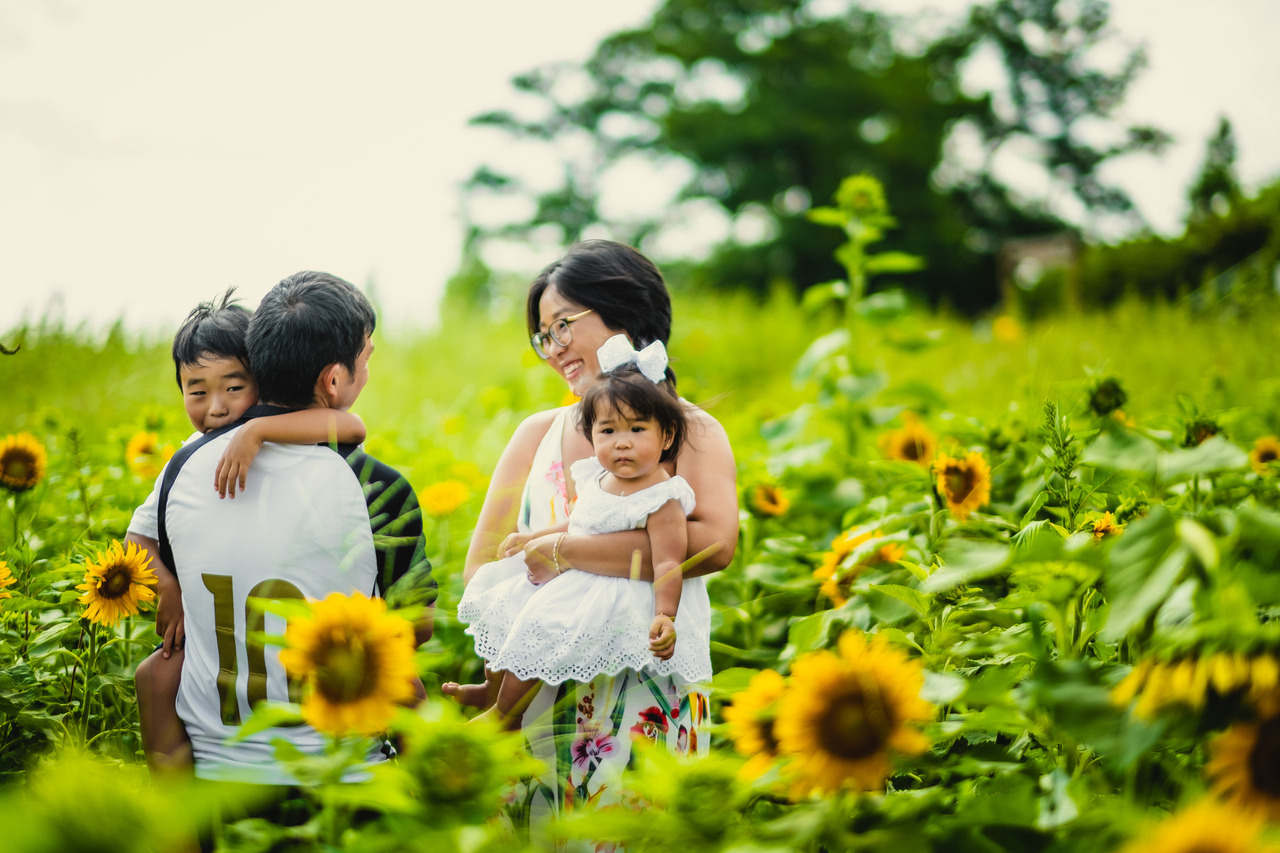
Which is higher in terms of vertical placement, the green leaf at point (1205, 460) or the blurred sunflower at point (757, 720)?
the green leaf at point (1205, 460)

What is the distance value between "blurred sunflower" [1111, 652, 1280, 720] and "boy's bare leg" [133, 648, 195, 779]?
139 cm

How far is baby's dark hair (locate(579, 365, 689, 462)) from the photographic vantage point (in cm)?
153

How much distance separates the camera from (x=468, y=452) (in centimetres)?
354

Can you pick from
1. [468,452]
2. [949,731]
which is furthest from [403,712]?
[468,452]

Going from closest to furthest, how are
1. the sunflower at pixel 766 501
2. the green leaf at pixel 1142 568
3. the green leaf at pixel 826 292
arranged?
the green leaf at pixel 1142 568 → the sunflower at pixel 766 501 → the green leaf at pixel 826 292

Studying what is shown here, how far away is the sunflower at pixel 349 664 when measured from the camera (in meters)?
0.87

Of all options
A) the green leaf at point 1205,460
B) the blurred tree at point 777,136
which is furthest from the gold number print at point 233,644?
the blurred tree at point 777,136

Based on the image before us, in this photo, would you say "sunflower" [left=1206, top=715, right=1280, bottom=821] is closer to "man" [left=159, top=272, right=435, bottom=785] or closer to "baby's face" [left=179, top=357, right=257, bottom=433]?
"man" [left=159, top=272, right=435, bottom=785]

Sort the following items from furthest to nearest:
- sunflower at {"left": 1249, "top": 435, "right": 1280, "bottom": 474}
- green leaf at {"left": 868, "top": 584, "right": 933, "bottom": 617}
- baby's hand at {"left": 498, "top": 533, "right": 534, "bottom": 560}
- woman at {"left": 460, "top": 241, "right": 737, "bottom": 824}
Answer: sunflower at {"left": 1249, "top": 435, "right": 1280, "bottom": 474} → baby's hand at {"left": 498, "top": 533, "right": 534, "bottom": 560} → woman at {"left": 460, "top": 241, "right": 737, "bottom": 824} → green leaf at {"left": 868, "top": 584, "right": 933, "bottom": 617}

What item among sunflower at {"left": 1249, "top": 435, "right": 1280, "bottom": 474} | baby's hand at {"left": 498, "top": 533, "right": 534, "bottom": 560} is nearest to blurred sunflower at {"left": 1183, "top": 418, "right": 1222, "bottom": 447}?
sunflower at {"left": 1249, "top": 435, "right": 1280, "bottom": 474}

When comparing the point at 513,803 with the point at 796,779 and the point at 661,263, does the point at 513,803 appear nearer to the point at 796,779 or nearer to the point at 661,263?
the point at 796,779

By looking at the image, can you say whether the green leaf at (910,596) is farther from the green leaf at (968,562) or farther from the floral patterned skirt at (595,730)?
the floral patterned skirt at (595,730)

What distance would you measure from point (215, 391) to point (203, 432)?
0.26 ft

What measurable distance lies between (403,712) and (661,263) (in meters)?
18.9
